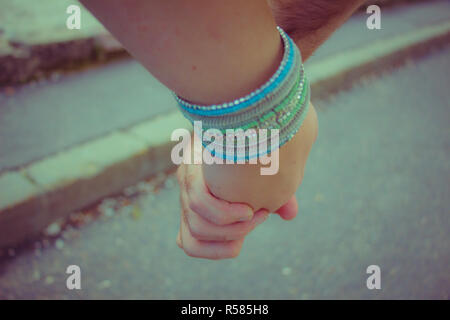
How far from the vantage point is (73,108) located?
2.15 metres

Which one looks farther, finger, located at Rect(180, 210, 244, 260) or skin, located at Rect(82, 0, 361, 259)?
finger, located at Rect(180, 210, 244, 260)

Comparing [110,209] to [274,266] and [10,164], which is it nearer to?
[10,164]

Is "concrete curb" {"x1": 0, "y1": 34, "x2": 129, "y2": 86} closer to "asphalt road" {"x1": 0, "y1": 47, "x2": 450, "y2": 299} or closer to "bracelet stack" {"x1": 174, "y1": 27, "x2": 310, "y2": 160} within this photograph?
"asphalt road" {"x1": 0, "y1": 47, "x2": 450, "y2": 299}

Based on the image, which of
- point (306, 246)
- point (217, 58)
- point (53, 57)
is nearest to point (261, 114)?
point (217, 58)

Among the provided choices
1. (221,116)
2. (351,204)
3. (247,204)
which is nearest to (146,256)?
(351,204)

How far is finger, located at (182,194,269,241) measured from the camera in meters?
0.60

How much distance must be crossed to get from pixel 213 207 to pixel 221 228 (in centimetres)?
5

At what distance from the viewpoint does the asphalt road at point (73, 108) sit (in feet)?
6.08

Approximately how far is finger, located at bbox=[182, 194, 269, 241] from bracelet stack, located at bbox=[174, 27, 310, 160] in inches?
5.6

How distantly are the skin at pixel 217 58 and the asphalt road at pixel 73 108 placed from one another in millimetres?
1458

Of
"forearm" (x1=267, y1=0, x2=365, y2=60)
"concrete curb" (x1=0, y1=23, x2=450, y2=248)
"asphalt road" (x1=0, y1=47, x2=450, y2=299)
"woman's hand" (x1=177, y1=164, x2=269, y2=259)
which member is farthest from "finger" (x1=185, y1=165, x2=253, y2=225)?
"concrete curb" (x1=0, y1=23, x2=450, y2=248)

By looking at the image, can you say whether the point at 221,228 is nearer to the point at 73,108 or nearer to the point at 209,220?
the point at 209,220

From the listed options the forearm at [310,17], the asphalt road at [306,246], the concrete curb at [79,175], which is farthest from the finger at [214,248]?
the concrete curb at [79,175]

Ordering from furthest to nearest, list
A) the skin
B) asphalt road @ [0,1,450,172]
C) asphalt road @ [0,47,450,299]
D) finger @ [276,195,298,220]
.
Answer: asphalt road @ [0,1,450,172] < asphalt road @ [0,47,450,299] < finger @ [276,195,298,220] < the skin
